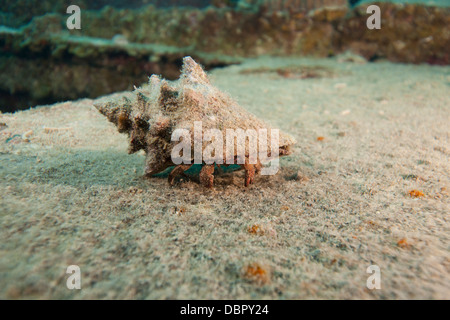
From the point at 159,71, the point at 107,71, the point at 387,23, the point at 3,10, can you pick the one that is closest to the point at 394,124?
the point at 387,23

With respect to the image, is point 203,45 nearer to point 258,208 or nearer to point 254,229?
point 258,208

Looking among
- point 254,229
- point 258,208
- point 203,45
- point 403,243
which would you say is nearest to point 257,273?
point 254,229

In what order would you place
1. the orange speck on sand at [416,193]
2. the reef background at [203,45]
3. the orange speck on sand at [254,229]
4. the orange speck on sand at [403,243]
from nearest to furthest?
the orange speck on sand at [403,243] → the orange speck on sand at [254,229] → the orange speck on sand at [416,193] → the reef background at [203,45]

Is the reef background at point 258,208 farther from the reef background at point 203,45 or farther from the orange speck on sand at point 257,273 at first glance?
the reef background at point 203,45

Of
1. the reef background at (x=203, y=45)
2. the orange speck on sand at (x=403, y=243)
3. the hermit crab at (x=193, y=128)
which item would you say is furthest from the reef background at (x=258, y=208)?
the reef background at (x=203, y=45)

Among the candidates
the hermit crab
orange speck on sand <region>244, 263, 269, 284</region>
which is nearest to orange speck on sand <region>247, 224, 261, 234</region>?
orange speck on sand <region>244, 263, 269, 284</region>

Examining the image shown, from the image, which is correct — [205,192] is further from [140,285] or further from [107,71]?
[107,71]
